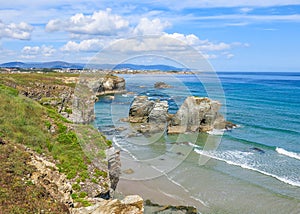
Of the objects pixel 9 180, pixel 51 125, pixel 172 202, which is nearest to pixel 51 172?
pixel 9 180

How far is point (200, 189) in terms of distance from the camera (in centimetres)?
2145

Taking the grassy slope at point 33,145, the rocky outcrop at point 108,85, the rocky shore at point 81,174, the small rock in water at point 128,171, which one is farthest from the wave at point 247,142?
the rocky outcrop at point 108,85

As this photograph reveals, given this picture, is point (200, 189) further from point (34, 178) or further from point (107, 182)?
point (34, 178)

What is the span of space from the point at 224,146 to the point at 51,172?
2472 cm

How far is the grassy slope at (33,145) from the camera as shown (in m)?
9.94

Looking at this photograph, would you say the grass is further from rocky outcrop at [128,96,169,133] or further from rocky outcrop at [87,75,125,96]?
A: rocky outcrop at [87,75,125,96]

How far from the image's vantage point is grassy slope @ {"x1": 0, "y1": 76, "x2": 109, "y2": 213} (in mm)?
9938

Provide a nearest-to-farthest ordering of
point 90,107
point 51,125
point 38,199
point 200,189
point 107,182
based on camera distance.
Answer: point 38,199
point 107,182
point 51,125
point 200,189
point 90,107

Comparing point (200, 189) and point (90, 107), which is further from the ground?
point (90, 107)

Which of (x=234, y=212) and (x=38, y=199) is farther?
(x=234, y=212)

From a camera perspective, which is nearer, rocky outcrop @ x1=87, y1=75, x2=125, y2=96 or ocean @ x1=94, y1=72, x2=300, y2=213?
ocean @ x1=94, y1=72, x2=300, y2=213

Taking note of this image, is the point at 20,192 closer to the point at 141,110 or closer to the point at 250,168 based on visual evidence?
the point at 250,168

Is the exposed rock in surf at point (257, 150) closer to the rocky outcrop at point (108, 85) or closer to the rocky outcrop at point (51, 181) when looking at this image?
the rocky outcrop at point (51, 181)

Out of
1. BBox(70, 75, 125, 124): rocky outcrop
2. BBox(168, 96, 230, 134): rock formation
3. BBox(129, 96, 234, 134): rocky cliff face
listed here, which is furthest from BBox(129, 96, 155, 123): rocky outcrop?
BBox(70, 75, 125, 124): rocky outcrop
